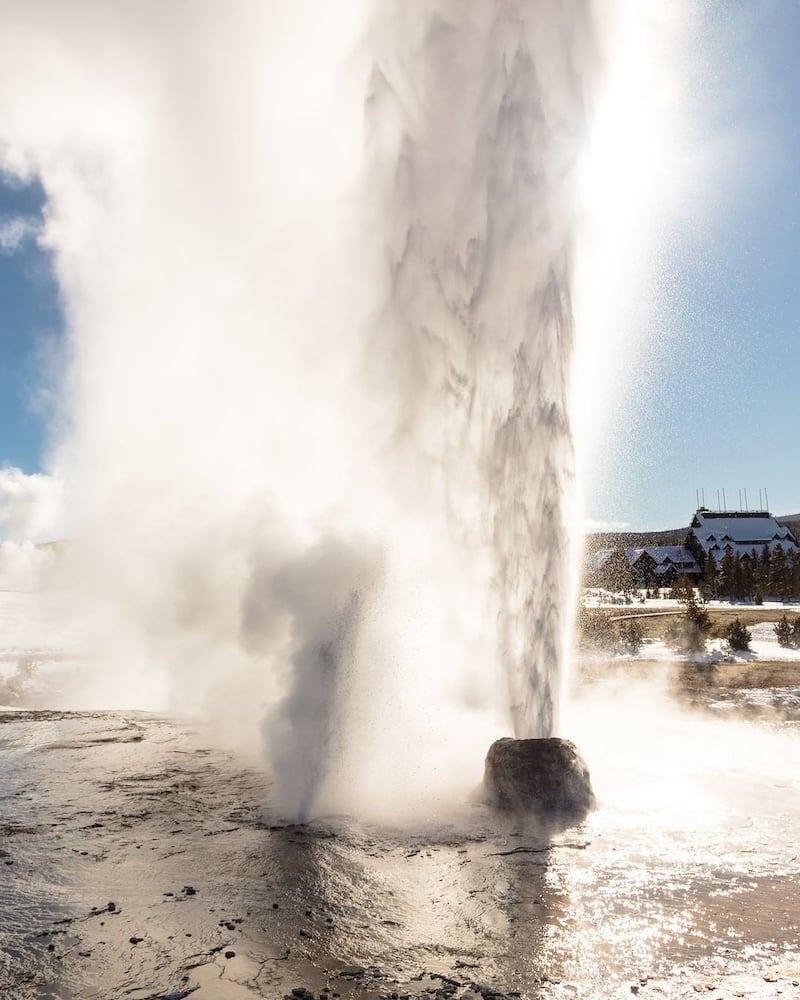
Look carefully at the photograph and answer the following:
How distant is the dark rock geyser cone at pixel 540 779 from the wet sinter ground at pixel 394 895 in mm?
398

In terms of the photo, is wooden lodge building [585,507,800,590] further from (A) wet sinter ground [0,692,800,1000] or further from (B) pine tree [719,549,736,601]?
(A) wet sinter ground [0,692,800,1000]

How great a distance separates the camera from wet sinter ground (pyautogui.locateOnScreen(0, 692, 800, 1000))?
5.96m

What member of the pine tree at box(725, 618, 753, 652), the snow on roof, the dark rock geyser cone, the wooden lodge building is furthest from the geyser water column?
the snow on roof

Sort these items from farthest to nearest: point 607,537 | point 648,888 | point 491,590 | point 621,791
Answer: point 607,537 → point 491,590 → point 621,791 → point 648,888

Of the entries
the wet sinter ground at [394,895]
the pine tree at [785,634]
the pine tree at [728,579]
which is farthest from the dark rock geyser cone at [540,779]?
the pine tree at [728,579]

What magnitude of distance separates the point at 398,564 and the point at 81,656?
26.5 meters

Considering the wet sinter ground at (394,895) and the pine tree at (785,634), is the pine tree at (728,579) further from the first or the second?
the wet sinter ground at (394,895)

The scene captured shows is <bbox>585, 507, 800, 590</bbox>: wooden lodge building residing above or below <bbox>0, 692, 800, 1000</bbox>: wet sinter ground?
above

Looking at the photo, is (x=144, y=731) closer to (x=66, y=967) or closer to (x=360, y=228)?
(x=66, y=967)

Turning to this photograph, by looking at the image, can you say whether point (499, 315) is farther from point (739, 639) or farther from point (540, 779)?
point (739, 639)

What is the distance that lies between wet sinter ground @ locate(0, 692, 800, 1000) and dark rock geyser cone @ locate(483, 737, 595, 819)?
398 mm

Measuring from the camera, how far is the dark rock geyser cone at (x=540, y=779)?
1035cm

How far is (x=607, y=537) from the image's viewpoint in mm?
116438

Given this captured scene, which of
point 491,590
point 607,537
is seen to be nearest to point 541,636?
point 491,590
